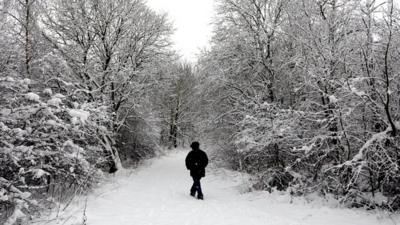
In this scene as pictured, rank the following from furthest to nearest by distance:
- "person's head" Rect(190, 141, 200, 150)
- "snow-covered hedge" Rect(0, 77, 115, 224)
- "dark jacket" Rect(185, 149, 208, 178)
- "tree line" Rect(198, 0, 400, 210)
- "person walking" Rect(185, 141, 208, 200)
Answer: "person's head" Rect(190, 141, 200, 150) < "dark jacket" Rect(185, 149, 208, 178) < "person walking" Rect(185, 141, 208, 200) < "tree line" Rect(198, 0, 400, 210) < "snow-covered hedge" Rect(0, 77, 115, 224)

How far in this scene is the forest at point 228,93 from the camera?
602 cm

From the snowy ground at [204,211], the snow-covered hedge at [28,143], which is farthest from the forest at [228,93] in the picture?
the snowy ground at [204,211]

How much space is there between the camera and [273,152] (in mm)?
10203

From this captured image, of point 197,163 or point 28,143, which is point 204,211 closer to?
point 197,163

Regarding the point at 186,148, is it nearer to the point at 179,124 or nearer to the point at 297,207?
the point at 179,124

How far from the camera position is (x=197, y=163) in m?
9.86

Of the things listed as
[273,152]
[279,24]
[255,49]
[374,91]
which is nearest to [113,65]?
[255,49]

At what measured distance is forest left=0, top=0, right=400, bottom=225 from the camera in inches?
237

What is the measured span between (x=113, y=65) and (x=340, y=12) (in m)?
10.7

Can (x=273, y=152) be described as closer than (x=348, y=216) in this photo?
No

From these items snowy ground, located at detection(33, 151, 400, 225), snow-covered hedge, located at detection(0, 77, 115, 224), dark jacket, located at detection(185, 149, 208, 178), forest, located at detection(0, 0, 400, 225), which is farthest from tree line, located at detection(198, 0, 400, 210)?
snow-covered hedge, located at detection(0, 77, 115, 224)

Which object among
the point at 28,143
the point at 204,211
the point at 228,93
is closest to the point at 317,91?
the point at 204,211

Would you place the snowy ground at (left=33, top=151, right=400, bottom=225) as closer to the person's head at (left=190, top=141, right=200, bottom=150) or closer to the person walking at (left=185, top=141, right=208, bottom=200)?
the person walking at (left=185, top=141, right=208, bottom=200)

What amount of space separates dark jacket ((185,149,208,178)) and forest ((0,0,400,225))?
4.33 feet
